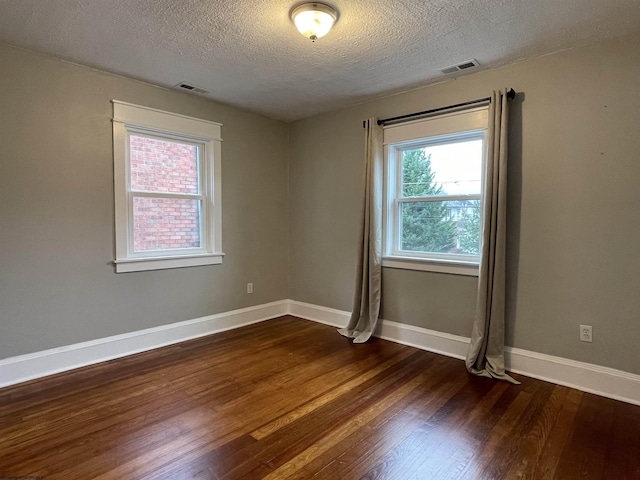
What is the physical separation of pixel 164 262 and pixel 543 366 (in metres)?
3.36

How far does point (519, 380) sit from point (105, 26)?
3.79 metres

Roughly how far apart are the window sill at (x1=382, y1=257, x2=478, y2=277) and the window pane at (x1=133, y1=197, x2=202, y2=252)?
6.65 feet

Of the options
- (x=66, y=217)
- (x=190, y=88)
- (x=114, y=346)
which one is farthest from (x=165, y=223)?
(x=190, y=88)

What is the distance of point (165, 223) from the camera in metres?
3.53

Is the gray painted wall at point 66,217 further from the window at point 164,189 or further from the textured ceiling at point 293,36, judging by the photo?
the textured ceiling at point 293,36

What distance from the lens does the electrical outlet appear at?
8.38 ft

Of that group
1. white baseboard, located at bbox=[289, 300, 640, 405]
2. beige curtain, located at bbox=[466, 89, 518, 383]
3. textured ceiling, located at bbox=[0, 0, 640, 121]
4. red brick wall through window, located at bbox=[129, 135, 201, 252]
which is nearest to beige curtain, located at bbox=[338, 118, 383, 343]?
white baseboard, located at bbox=[289, 300, 640, 405]

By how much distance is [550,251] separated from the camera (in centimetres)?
270

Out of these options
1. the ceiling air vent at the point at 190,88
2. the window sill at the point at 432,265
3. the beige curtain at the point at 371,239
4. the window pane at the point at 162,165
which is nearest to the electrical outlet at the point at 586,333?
the window sill at the point at 432,265

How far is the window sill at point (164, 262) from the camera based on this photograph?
319cm

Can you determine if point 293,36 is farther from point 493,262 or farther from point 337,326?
point 337,326

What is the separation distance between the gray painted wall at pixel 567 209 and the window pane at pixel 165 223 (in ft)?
7.63

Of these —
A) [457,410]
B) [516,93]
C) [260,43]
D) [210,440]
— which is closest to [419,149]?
[516,93]

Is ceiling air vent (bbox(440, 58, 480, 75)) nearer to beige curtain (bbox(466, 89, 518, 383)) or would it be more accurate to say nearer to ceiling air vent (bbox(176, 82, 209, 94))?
beige curtain (bbox(466, 89, 518, 383))
